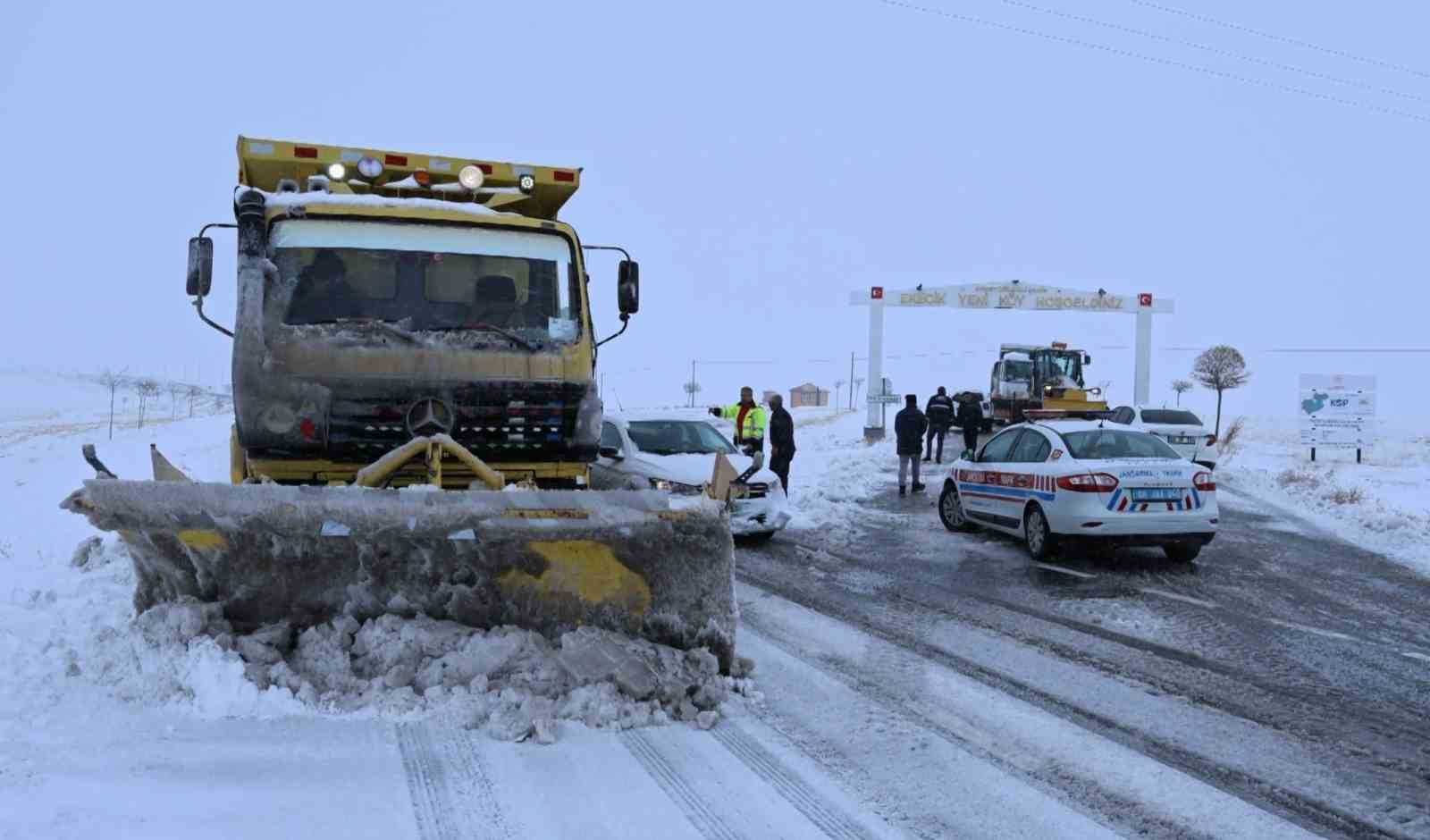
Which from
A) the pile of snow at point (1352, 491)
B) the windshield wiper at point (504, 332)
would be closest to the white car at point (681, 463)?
the windshield wiper at point (504, 332)

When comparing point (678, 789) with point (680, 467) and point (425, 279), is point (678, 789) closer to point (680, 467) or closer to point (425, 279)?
point (425, 279)

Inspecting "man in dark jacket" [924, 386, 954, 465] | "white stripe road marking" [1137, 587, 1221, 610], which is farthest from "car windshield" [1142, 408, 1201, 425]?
"white stripe road marking" [1137, 587, 1221, 610]

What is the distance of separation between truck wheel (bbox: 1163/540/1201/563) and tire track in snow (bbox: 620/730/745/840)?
304 inches

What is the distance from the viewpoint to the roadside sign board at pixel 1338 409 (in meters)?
29.8

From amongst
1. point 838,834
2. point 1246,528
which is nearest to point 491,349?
point 838,834

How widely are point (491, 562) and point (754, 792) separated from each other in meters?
1.70

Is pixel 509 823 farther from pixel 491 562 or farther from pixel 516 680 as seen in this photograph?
pixel 491 562

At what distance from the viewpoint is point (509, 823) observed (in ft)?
12.6

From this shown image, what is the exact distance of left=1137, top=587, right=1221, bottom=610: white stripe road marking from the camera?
863cm

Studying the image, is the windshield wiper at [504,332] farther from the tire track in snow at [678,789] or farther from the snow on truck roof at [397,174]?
the tire track in snow at [678,789]

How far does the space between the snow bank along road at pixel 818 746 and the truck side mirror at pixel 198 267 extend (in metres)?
1.97

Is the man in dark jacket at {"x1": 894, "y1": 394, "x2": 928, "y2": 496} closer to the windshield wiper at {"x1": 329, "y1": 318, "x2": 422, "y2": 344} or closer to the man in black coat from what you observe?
the man in black coat

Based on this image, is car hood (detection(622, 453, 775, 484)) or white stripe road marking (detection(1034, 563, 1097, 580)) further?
car hood (detection(622, 453, 775, 484))

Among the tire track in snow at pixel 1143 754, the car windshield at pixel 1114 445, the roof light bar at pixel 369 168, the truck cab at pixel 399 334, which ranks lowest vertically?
the tire track in snow at pixel 1143 754
